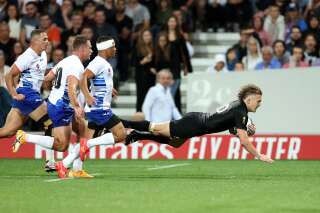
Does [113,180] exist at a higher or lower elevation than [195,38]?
lower

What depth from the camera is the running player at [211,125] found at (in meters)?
14.3

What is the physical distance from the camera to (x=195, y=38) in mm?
24547

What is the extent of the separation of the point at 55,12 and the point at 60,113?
9931mm

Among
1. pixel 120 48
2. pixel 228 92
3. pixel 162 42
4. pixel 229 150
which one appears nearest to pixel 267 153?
pixel 229 150

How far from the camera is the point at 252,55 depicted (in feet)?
70.5

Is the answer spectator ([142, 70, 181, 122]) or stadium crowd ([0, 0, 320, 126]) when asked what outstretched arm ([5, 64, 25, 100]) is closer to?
stadium crowd ([0, 0, 320, 126])

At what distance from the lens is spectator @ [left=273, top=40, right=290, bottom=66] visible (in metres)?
20.9

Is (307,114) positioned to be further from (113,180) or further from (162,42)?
(113,180)

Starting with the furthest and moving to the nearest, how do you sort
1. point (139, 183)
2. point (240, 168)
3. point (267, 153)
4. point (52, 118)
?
point (267, 153) < point (240, 168) < point (52, 118) < point (139, 183)

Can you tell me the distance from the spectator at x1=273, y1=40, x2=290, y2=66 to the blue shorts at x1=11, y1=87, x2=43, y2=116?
7018 millimetres

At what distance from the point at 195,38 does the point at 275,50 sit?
12.7 feet

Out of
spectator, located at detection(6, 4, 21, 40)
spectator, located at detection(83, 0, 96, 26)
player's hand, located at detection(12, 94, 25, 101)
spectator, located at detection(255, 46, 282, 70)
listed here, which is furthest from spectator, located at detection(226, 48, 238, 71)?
player's hand, located at detection(12, 94, 25, 101)

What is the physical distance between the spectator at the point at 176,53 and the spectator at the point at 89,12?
2.40 metres

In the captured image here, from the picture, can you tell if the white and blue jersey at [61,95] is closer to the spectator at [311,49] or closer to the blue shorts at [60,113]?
the blue shorts at [60,113]
